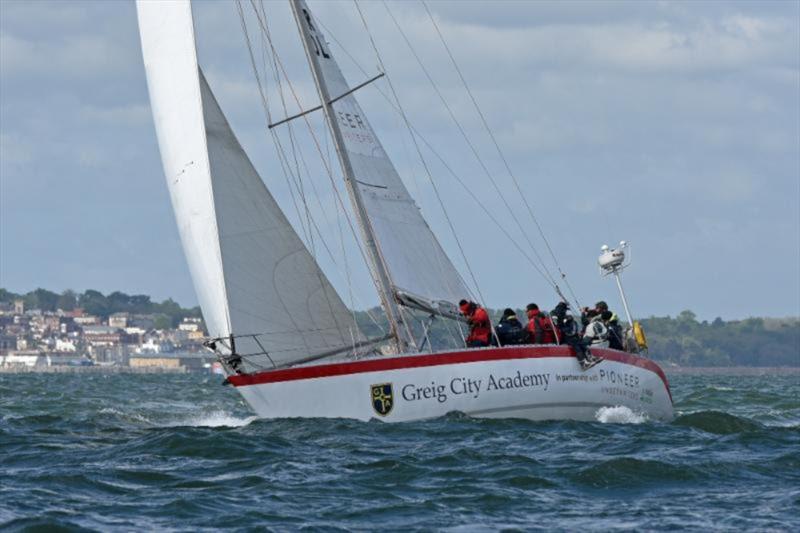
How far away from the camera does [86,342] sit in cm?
18925

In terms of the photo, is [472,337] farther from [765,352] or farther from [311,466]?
[765,352]

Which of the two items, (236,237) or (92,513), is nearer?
(92,513)

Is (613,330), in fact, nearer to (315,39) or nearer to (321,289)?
(321,289)

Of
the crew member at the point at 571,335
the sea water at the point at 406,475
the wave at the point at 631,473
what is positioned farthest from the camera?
the crew member at the point at 571,335

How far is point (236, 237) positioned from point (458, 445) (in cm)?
446

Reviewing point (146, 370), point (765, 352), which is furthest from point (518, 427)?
point (765, 352)

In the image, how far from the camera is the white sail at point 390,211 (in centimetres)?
2047

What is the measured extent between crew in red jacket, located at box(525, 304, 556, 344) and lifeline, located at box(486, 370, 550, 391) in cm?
74

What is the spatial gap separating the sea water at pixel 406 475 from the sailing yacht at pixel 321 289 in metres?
0.37

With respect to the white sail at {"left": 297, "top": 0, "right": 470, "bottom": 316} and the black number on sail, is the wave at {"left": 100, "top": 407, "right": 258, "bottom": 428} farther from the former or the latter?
the black number on sail

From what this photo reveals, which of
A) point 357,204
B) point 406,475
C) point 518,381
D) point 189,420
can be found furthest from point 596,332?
point 406,475

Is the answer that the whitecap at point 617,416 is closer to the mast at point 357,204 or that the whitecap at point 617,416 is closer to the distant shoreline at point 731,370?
the mast at point 357,204

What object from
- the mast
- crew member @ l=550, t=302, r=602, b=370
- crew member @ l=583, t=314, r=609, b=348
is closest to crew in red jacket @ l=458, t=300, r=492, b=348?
the mast

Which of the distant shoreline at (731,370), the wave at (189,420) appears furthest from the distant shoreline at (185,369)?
the wave at (189,420)
